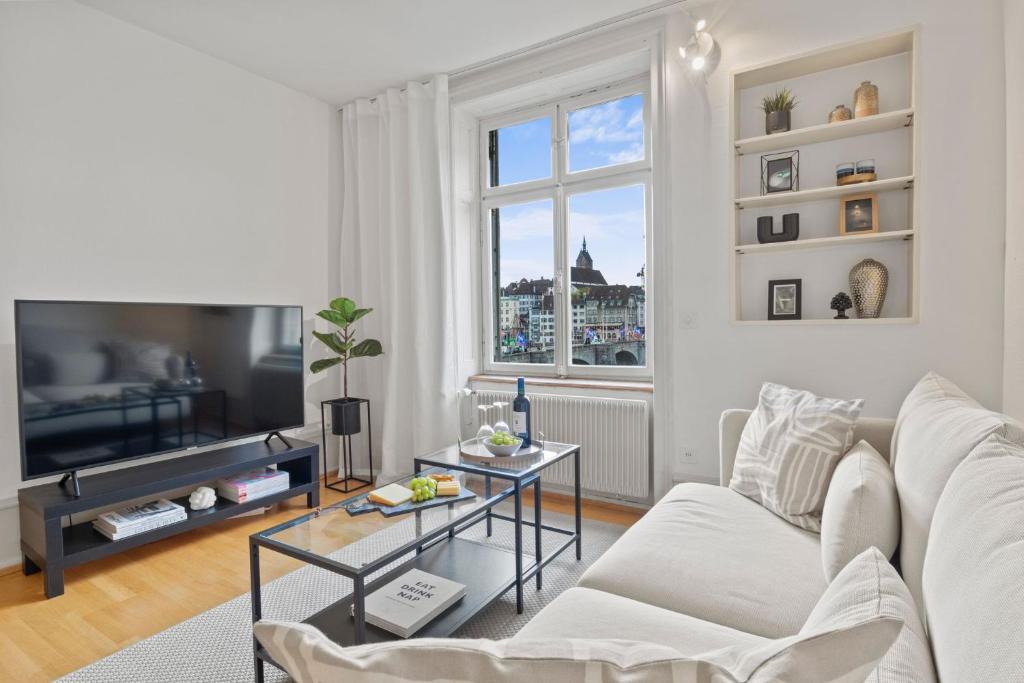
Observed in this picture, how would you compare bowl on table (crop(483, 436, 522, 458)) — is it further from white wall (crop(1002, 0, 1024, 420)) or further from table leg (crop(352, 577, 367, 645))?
white wall (crop(1002, 0, 1024, 420))

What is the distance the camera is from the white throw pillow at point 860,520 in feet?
4.28

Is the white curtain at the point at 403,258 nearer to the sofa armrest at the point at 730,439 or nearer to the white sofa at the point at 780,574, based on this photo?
the sofa armrest at the point at 730,439

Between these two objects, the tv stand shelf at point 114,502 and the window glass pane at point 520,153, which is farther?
the window glass pane at point 520,153

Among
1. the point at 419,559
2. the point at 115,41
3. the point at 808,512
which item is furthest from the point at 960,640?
the point at 115,41

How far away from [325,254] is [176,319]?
138 centimetres

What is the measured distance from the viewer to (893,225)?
2586mm

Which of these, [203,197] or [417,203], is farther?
[417,203]

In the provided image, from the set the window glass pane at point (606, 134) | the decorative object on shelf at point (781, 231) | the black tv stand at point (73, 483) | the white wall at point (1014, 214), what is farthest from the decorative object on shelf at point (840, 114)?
the black tv stand at point (73, 483)

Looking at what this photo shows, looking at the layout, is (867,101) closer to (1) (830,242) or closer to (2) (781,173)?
(2) (781,173)

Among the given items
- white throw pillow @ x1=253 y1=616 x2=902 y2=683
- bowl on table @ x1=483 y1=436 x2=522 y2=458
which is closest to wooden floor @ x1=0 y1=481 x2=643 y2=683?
bowl on table @ x1=483 y1=436 x2=522 y2=458

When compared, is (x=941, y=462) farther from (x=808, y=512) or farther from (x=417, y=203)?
(x=417, y=203)

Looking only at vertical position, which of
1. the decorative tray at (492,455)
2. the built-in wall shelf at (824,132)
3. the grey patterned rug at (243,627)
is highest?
the built-in wall shelf at (824,132)

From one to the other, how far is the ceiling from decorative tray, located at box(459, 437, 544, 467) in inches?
89.7

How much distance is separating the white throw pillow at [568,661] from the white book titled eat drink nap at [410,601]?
139 centimetres
